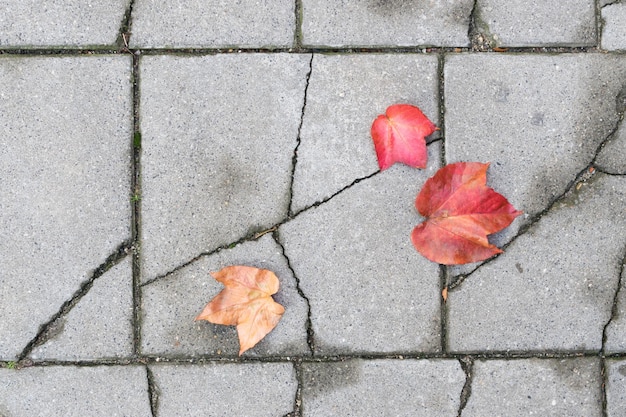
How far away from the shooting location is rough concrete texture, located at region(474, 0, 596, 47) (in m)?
2.34

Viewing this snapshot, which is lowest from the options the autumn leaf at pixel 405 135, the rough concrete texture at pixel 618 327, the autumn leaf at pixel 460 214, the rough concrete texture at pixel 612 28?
the rough concrete texture at pixel 618 327

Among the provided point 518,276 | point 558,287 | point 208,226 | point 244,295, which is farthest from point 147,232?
point 558,287

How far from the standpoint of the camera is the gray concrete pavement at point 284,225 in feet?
7.58

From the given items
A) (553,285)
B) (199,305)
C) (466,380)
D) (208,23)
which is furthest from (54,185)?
(553,285)

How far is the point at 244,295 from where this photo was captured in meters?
2.27

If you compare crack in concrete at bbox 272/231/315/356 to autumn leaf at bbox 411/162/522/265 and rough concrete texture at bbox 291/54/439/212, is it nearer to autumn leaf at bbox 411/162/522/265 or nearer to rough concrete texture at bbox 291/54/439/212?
rough concrete texture at bbox 291/54/439/212

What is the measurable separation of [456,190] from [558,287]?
0.54m

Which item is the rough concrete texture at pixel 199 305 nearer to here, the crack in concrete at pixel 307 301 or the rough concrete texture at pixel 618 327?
the crack in concrete at pixel 307 301

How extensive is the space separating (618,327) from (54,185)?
215cm

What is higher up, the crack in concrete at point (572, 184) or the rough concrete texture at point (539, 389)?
Result: the crack in concrete at point (572, 184)

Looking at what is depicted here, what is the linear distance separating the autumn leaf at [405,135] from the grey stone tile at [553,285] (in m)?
0.50

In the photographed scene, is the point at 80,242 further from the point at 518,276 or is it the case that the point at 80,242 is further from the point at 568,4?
the point at 568,4

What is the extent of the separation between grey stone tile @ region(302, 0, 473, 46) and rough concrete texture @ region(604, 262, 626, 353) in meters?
1.09

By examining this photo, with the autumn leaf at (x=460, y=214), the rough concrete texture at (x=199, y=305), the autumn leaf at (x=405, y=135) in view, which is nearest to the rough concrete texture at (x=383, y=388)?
the rough concrete texture at (x=199, y=305)
